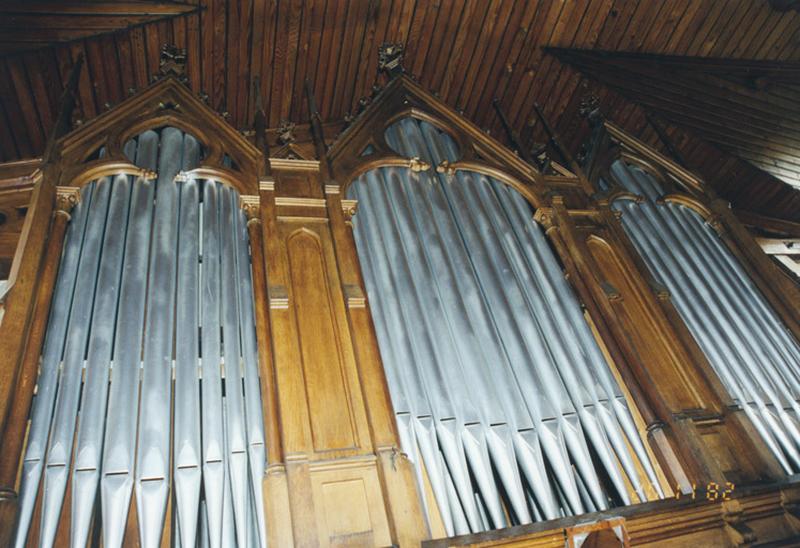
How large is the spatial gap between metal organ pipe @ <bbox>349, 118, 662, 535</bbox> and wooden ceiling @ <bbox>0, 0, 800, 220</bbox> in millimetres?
1841

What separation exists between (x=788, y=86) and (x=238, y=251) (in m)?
6.85

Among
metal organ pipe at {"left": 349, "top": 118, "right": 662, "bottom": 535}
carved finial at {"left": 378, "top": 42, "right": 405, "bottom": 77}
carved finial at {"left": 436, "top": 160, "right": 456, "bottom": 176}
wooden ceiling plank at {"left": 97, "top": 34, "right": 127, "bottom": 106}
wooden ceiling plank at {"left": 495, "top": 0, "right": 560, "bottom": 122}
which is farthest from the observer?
wooden ceiling plank at {"left": 495, "top": 0, "right": 560, "bottom": 122}

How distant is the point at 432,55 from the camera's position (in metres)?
6.93

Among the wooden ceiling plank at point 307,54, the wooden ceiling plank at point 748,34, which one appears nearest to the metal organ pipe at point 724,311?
the wooden ceiling plank at point 748,34

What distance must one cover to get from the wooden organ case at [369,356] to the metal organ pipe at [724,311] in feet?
0.08

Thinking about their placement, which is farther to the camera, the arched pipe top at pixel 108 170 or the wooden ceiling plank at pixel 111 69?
the wooden ceiling plank at pixel 111 69

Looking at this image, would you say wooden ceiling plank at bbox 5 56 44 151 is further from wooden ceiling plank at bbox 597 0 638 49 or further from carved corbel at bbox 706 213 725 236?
carved corbel at bbox 706 213 725 236

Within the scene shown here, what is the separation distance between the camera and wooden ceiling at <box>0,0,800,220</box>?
19.5ft

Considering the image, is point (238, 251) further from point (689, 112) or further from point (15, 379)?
point (689, 112)

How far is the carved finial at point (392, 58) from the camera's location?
21.1 feet

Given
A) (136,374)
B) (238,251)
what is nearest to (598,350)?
(238,251)

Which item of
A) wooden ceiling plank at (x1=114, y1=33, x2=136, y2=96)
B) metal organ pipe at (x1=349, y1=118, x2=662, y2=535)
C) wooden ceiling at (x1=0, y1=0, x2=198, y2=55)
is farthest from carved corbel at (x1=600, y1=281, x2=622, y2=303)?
wooden ceiling plank at (x1=114, y1=33, x2=136, y2=96)

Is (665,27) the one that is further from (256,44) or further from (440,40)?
(256,44)
